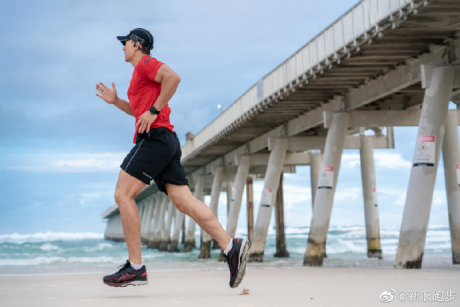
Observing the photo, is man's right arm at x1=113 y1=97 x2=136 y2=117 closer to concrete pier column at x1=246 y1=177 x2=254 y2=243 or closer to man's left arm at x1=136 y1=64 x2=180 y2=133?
man's left arm at x1=136 y1=64 x2=180 y2=133

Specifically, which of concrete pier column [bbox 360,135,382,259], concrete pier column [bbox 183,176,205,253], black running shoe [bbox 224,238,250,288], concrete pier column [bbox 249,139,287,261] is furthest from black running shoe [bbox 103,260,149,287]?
concrete pier column [bbox 183,176,205,253]

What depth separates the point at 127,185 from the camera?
4777 millimetres

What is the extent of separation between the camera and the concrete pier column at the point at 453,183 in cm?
1675

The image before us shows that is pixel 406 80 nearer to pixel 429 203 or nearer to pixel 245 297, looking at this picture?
pixel 429 203

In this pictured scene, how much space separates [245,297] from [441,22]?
29.6 ft

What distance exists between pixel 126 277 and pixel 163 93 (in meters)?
1.47

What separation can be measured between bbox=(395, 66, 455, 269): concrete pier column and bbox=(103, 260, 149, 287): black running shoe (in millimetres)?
8219

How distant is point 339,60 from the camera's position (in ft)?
47.1

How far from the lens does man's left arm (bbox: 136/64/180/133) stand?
4746 millimetres

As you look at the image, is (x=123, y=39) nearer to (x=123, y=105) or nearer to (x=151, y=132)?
(x=123, y=105)

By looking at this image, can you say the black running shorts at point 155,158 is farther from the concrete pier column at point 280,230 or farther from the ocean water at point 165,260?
the concrete pier column at point 280,230

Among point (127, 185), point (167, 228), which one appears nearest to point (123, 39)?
point (127, 185)

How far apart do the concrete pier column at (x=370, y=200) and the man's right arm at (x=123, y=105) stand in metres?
20.5

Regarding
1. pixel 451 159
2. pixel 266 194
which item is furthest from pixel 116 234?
pixel 451 159
